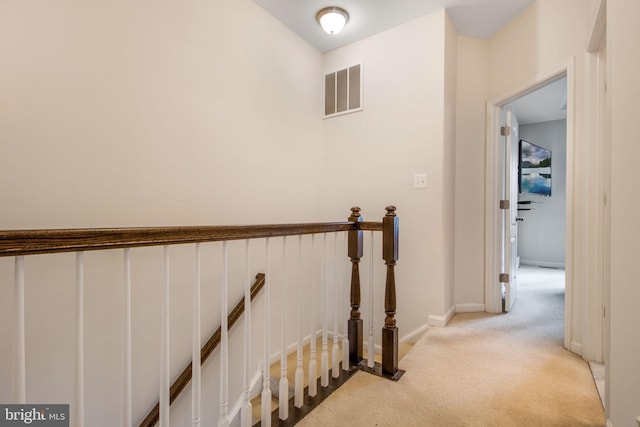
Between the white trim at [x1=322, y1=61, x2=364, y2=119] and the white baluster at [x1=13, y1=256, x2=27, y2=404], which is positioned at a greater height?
the white trim at [x1=322, y1=61, x2=364, y2=119]

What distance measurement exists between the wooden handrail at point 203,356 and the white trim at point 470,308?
192cm

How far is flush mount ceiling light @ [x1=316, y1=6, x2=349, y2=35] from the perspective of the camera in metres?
2.56

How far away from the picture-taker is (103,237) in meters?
0.82

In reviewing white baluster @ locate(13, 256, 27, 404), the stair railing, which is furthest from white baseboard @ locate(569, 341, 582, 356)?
white baluster @ locate(13, 256, 27, 404)

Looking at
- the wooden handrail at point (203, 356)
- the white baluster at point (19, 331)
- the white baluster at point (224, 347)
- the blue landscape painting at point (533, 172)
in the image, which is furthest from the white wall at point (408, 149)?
the blue landscape painting at point (533, 172)

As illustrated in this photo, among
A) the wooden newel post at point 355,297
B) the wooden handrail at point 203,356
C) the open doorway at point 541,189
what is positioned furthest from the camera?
the open doorway at point 541,189

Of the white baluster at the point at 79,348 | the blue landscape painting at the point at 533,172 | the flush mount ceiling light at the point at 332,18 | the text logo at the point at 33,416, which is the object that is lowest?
the text logo at the point at 33,416

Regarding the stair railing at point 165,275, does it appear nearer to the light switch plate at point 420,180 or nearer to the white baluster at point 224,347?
the white baluster at point 224,347

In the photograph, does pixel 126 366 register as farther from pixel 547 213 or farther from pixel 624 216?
pixel 547 213

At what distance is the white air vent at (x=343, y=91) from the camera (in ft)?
10.2

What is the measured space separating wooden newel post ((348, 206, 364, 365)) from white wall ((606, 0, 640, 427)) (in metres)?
1.23

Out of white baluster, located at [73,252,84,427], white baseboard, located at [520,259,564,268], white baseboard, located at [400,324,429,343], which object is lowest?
white baseboard, located at [400,324,429,343]

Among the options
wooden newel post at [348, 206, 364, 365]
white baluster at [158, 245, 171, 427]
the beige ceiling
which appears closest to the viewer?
white baluster at [158, 245, 171, 427]

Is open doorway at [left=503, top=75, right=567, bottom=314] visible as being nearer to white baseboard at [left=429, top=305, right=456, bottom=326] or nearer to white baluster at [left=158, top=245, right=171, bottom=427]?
white baseboard at [left=429, top=305, right=456, bottom=326]
